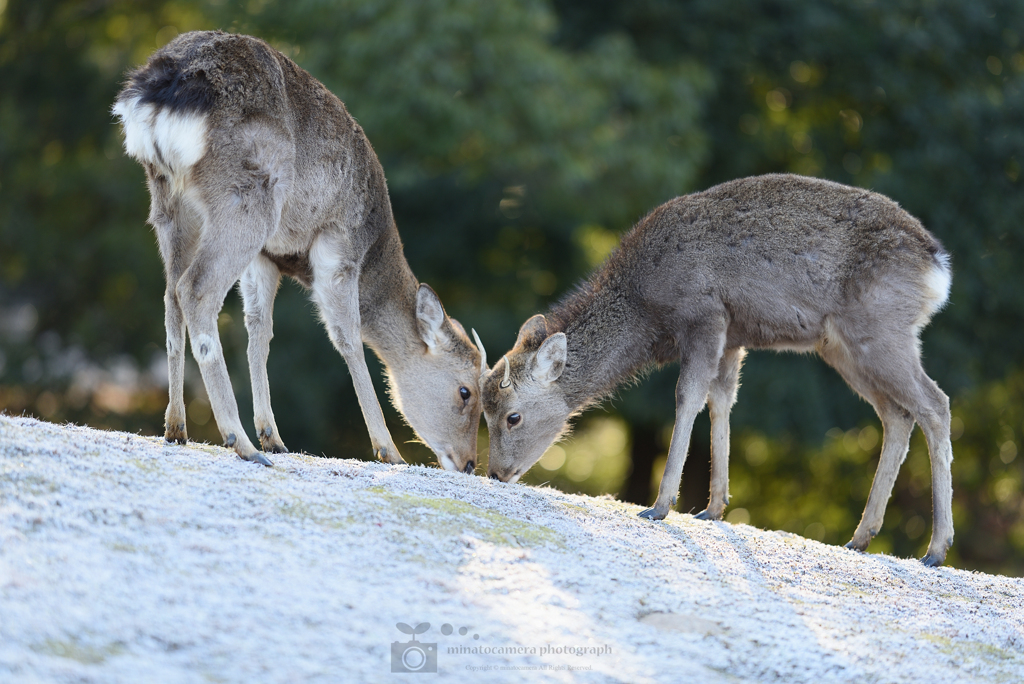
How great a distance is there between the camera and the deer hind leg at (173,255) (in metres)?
5.89

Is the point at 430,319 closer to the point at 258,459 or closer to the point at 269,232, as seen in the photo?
the point at 269,232

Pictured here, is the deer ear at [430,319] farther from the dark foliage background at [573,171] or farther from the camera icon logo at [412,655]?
the dark foliage background at [573,171]

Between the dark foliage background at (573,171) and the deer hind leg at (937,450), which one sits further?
the dark foliage background at (573,171)

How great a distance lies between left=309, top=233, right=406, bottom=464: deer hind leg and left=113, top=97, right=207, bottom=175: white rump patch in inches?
51.0

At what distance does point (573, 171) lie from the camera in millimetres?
12398

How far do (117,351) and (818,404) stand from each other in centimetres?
1077

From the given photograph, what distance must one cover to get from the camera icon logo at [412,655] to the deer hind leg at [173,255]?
113 inches

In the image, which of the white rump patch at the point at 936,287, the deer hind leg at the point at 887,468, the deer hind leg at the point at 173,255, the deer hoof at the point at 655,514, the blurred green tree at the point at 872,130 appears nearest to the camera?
the deer hind leg at the point at 173,255

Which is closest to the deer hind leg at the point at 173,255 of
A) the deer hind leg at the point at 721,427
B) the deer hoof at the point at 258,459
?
Result: the deer hoof at the point at 258,459

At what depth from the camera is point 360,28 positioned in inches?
522

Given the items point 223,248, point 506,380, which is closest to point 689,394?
point 506,380

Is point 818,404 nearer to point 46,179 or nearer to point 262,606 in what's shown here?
point 262,606

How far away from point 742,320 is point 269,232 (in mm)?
3221

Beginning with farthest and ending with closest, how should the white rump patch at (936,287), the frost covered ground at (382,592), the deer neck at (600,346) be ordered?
1. the deer neck at (600,346)
2. the white rump patch at (936,287)
3. the frost covered ground at (382,592)
